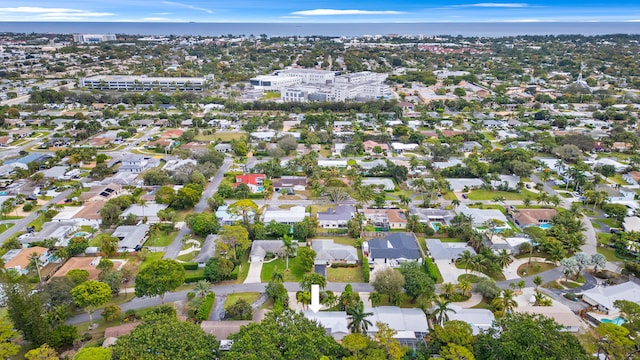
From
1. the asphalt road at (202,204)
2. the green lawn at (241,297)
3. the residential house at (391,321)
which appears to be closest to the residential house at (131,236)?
the asphalt road at (202,204)

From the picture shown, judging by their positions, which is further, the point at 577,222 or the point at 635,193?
the point at 635,193

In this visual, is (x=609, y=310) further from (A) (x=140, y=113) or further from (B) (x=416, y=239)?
(A) (x=140, y=113)

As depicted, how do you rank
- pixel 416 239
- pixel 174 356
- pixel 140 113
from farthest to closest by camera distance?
pixel 140 113 → pixel 416 239 → pixel 174 356

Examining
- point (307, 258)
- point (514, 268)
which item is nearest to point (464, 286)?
point (514, 268)

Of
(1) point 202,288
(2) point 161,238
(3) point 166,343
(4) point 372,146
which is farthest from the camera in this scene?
(4) point 372,146

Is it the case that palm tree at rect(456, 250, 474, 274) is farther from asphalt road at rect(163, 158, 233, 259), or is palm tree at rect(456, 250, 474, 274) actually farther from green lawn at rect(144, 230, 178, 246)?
green lawn at rect(144, 230, 178, 246)

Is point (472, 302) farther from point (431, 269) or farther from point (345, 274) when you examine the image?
point (345, 274)

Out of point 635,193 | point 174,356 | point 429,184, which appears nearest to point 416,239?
point 429,184

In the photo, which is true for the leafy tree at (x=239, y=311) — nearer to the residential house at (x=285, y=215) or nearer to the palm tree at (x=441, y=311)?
the palm tree at (x=441, y=311)
